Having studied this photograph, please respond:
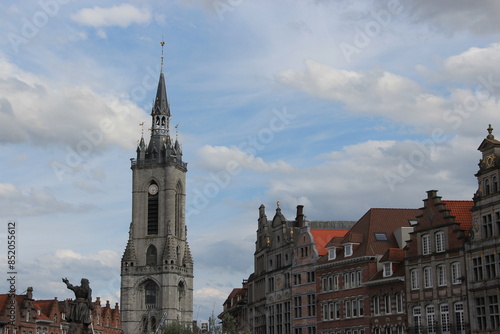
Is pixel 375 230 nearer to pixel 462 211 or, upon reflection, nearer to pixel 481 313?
pixel 462 211

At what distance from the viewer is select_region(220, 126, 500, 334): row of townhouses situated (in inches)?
2771

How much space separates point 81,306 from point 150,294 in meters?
130

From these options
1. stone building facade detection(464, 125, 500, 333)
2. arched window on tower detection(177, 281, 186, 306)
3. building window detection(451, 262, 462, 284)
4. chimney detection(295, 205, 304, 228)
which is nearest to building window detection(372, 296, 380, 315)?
building window detection(451, 262, 462, 284)

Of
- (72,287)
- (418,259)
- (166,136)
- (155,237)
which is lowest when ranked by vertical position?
(72,287)

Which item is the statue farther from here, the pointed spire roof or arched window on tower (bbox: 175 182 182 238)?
the pointed spire roof

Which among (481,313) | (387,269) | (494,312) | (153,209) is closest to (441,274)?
(481,313)

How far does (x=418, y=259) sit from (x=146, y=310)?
344 ft

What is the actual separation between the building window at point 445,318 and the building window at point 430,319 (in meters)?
0.93

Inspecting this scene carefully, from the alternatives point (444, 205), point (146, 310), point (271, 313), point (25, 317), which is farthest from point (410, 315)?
point (146, 310)

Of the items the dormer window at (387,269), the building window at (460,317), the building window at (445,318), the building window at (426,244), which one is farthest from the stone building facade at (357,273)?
the building window at (460,317)

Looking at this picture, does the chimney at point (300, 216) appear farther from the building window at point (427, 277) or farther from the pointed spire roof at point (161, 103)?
the pointed spire roof at point (161, 103)

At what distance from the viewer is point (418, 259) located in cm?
7631

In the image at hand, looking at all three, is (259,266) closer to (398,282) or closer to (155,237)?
(398,282)

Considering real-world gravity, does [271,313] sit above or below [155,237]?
below
